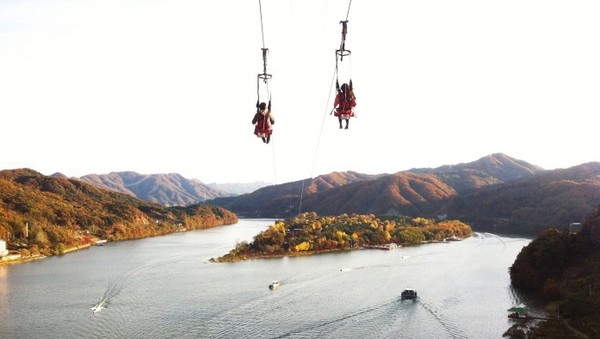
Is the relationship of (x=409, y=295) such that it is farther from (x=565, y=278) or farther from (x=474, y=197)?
(x=474, y=197)

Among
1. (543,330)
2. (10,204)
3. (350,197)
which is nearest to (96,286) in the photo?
(543,330)

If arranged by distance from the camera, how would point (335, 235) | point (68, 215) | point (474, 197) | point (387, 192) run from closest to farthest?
point (335, 235)
point (68, 215)
point (474, 197)
point (387, 192)

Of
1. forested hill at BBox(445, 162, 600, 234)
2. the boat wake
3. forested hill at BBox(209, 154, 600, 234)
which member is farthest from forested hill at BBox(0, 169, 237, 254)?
forested hill at BBox(445, 162, 600, 234)

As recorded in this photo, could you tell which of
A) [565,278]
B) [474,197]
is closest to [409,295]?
[565,278]

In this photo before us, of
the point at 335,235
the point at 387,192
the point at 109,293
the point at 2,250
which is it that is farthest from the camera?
the point at 387,192

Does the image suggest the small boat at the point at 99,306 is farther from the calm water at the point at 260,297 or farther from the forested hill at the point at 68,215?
the forested hill at the point at 68,215

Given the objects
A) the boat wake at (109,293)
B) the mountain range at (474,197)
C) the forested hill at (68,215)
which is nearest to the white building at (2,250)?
the forested hill at (68,215)

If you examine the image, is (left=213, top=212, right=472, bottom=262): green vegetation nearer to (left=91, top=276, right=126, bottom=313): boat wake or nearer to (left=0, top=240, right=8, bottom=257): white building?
(left=91, top=276, right=126, bottom=313): boat wake
